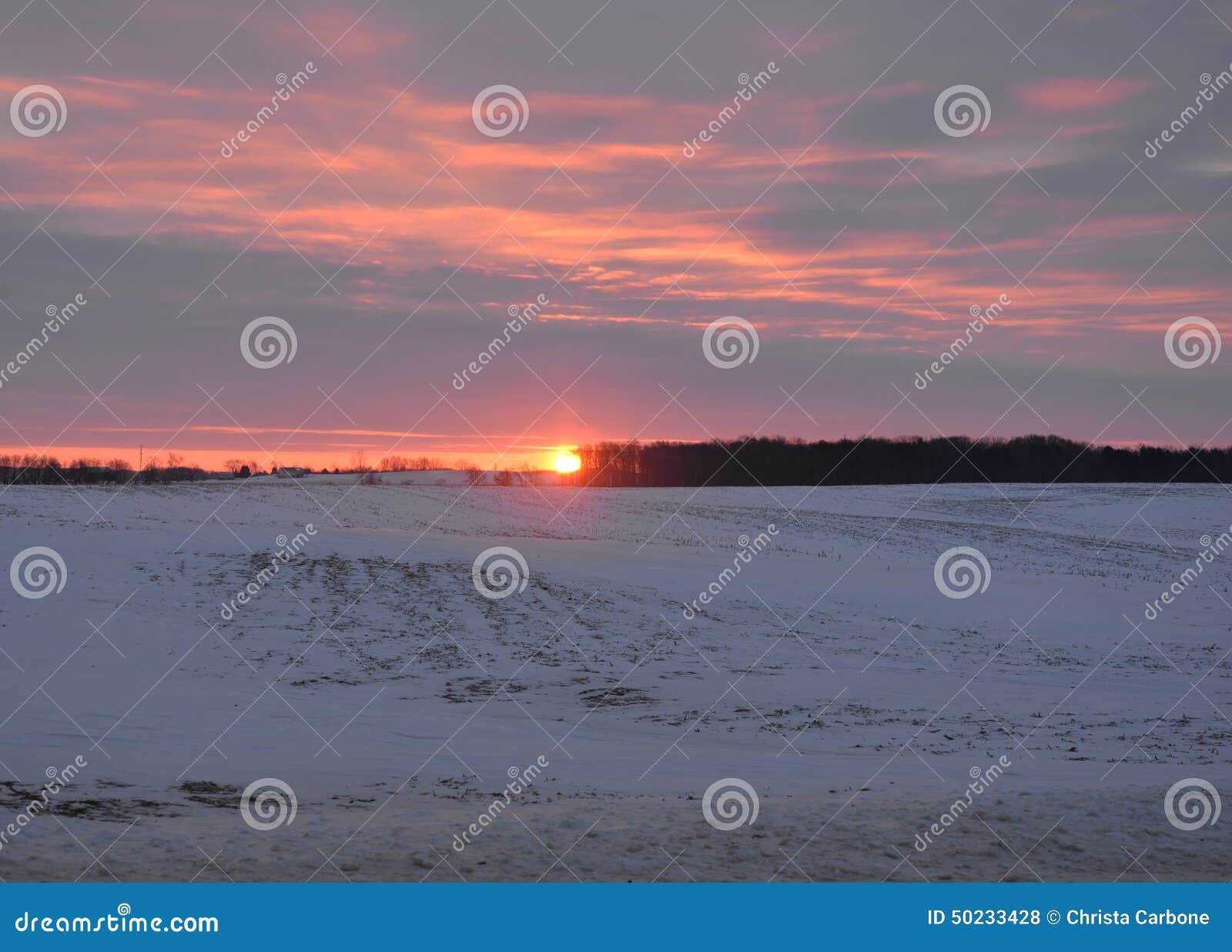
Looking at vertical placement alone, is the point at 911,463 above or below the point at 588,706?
above

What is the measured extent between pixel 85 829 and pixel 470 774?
190 inches

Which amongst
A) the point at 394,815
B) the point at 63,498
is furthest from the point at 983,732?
the point at 63,498

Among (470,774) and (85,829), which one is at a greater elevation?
(470,774)

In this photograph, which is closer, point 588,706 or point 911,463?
point 588,706

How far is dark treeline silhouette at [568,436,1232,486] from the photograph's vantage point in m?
99.2

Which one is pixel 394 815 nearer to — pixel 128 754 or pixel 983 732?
pixel 128 754

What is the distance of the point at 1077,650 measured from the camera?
24781mm

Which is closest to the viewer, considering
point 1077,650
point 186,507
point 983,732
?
point 983,732

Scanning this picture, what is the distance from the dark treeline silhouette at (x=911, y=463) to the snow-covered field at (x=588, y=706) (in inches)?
2395

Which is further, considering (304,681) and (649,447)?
(649,447)

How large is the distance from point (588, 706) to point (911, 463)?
3555 inches

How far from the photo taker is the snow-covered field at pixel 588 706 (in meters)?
9.74

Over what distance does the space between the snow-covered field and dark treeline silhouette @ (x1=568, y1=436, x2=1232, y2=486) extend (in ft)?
200

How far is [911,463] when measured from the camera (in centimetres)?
10394
